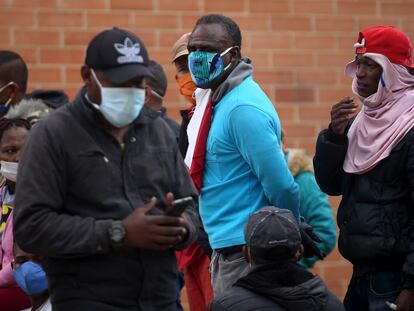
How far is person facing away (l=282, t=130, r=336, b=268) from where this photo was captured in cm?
766

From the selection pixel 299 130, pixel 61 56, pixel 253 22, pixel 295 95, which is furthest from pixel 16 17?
pixel 299 130

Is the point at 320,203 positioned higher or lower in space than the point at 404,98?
lower

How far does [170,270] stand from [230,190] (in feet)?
3.84

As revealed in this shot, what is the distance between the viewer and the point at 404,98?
5891 mm

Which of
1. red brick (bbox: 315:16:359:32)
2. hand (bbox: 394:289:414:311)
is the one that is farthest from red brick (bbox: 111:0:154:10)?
hand (bbox: 394:289:414:311)

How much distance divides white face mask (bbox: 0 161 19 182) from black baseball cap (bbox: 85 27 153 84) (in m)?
1.85

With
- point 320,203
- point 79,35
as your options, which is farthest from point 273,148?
point 79,35

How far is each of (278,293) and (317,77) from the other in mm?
4462

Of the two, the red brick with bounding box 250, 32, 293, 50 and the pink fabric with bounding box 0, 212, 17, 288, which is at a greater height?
the red brick with bounding box 250, 32, 293, 50

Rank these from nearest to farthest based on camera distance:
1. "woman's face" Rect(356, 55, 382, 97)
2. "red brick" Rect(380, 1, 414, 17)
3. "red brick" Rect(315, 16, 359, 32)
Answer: "woman's face" Rect(356, 55, 382, 97)
"red brick" Rect(315, 16, 359, 32)
"red brick" Rect(380, 1, 414, 17)

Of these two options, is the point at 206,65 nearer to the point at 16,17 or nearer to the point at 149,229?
the point at 149,229

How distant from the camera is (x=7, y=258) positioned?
6.04 meters

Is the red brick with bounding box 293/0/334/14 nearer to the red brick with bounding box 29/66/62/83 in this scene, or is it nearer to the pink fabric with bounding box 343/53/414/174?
the red brick with bounding box 29/66/62/83

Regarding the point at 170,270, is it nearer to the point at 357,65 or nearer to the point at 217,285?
the point at 217,285
